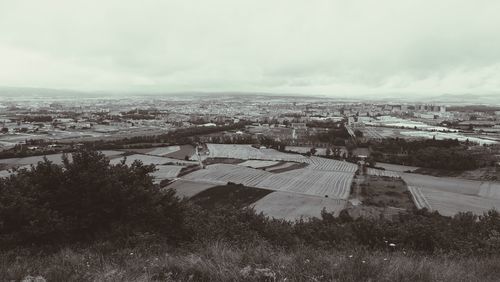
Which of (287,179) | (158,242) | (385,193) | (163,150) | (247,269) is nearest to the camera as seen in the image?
(247,269)

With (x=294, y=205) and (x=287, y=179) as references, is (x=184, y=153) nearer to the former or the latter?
(x=287, y=179)

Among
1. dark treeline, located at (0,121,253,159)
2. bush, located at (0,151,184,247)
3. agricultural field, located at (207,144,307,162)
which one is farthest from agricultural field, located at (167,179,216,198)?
bush, located at (0,151,184,247)

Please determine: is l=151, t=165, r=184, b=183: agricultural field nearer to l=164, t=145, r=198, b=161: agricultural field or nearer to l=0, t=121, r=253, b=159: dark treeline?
l=164, t=145, r=198, b=161: agricultural field

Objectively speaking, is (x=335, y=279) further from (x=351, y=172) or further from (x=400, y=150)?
(x=400, y=150)

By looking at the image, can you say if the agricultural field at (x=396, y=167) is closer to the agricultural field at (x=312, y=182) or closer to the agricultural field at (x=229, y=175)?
the agricultural field at (x=312, y=182)

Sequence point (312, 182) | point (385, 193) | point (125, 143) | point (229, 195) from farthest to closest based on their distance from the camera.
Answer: point (125, 143)
point (312, 182)
point (385, 193)
point (229, 195)

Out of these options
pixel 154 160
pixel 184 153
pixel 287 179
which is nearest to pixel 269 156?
pixel 184 153

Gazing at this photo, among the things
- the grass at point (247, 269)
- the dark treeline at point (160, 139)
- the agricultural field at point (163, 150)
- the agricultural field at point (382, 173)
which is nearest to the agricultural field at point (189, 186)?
the agricultural field at point (163, 150)
